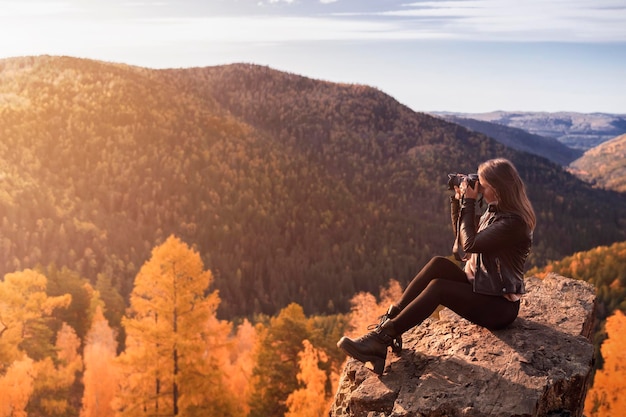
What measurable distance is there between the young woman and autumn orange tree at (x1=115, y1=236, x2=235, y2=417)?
576 inches

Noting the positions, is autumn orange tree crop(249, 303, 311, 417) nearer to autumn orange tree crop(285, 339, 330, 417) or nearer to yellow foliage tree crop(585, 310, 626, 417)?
autumn orange tree crop(285, 339, 330, 417)

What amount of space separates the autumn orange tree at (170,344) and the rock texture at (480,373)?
14.0 meters

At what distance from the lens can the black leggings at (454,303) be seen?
27.2ft

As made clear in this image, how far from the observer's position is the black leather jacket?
787 centimetres

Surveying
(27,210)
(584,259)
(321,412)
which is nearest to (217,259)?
(27,210)

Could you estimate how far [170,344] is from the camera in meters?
21.2

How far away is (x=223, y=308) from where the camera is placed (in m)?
129

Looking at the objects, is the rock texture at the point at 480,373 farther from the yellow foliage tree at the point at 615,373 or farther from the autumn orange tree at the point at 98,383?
the autumn orange tree at the point at 98,383

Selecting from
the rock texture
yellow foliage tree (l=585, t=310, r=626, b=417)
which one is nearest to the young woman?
the rock texture

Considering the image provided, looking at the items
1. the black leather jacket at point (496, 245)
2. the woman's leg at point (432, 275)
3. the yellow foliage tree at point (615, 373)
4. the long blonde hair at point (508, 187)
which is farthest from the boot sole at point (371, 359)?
the yellow foliage tree at point (615, 373)

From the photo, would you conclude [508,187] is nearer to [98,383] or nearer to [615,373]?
[615,373]

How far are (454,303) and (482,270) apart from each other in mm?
704

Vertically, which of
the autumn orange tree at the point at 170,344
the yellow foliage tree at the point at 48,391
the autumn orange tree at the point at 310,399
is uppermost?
the autumn orange tree at the point at 170,344

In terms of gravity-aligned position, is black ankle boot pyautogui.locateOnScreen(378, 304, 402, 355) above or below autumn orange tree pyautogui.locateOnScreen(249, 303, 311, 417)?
above
